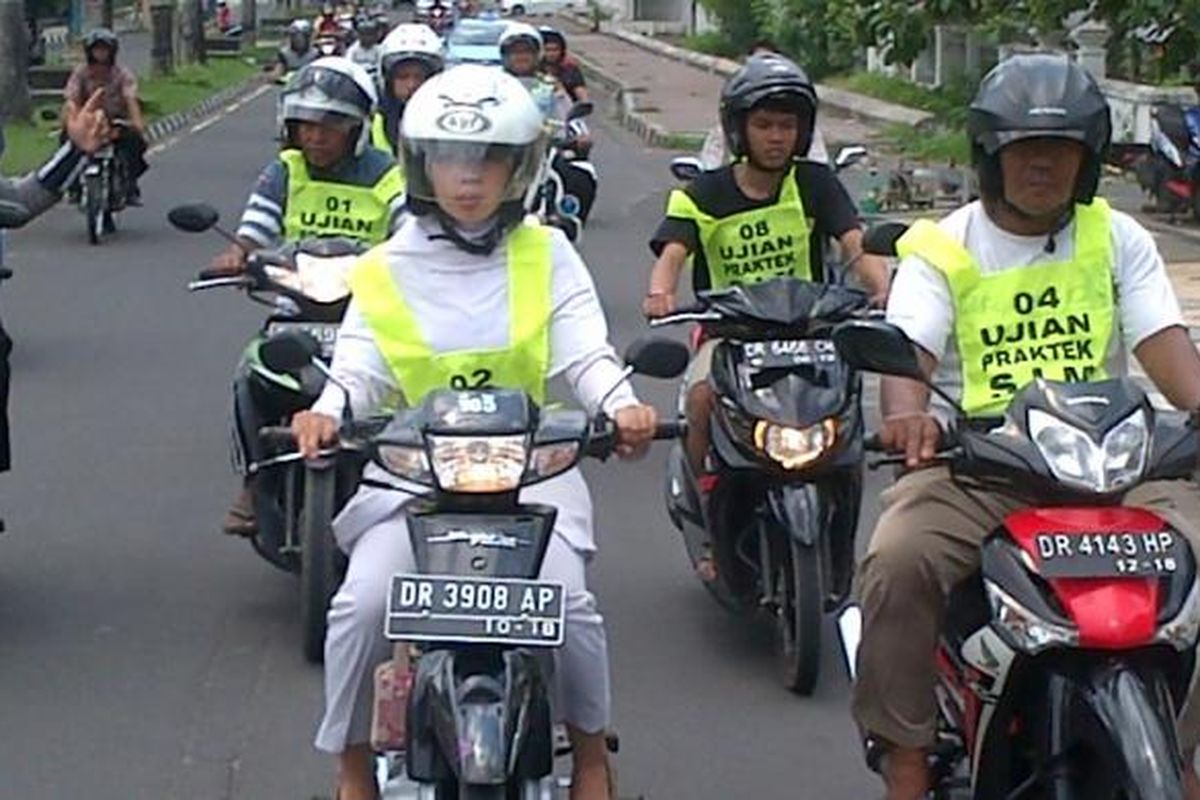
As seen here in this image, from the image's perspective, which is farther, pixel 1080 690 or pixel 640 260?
pixel 640 260

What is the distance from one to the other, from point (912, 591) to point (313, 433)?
123 centimetres

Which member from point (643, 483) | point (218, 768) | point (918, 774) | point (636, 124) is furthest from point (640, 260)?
point (636, 124)

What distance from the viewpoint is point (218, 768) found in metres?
6.79

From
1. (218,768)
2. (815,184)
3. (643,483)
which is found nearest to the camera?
(218,768)

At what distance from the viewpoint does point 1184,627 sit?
191 inches

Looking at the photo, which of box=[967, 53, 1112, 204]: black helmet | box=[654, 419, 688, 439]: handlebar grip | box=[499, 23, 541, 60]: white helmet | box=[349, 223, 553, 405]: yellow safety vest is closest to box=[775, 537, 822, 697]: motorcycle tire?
Answer: box=[654, 419, 688, 439]: handlebar grip

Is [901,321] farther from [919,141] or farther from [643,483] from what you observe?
[919,141]

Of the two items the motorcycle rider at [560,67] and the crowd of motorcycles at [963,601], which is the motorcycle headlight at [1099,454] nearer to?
the crowd of motorcycles at [963,601]

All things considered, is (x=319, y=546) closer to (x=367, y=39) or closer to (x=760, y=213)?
(x=760, y=213)

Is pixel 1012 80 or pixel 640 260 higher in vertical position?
pixel 1012 80

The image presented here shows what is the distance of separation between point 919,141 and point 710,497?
1965 centimetres

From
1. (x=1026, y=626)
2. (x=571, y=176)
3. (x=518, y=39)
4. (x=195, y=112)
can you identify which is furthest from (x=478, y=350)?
(x=195, y=112)

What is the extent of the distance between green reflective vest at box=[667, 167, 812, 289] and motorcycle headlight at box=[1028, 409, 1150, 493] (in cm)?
317

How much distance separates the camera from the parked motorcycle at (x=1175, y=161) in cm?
1894
